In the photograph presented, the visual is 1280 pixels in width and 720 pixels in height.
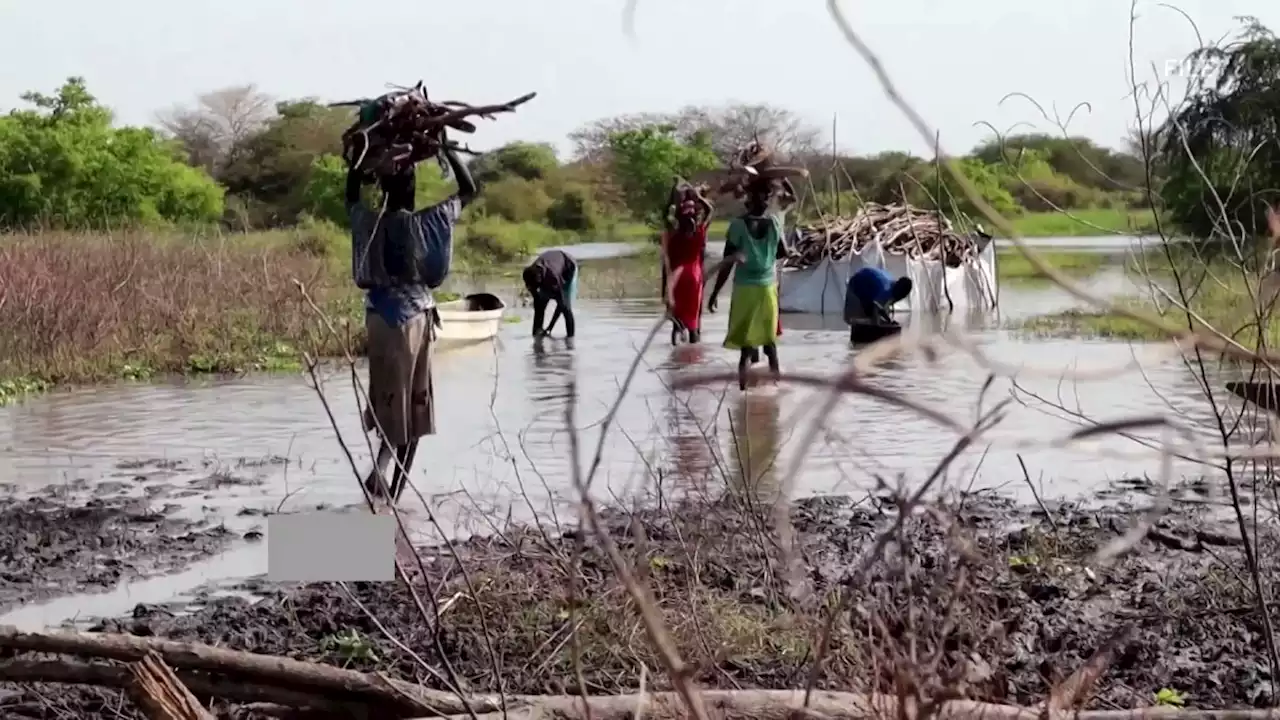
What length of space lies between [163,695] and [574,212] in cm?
4044

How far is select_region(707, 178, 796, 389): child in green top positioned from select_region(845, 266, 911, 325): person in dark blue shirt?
196 inches

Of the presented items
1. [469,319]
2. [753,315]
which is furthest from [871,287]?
[753,315]

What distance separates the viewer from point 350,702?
358 centimetres

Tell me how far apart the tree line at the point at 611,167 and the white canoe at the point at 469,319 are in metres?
1.11

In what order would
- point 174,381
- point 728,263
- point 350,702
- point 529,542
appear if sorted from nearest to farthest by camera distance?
1. point 728,263
2. point 350,702
3. point 529,542
4. point 174,381

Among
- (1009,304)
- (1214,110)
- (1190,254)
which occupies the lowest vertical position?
(1009,304)

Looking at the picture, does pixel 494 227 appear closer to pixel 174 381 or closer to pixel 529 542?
pixel 174 381

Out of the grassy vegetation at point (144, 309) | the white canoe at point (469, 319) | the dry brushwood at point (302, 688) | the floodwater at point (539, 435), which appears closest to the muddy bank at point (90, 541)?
the floodwater at point (539, 435)

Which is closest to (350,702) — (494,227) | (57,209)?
(57,209)

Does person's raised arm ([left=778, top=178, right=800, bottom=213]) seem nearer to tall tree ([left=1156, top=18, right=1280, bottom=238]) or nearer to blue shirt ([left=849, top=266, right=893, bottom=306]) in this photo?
tall tree ([left=1156, top=18, right=1280, bottom=238])

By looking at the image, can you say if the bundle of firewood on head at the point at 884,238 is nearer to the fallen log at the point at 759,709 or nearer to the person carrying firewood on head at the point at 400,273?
the person carrying firewood on head at the point at 400,273

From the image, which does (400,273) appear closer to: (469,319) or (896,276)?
(469,319)

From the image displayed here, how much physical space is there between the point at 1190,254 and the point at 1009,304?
17807 millimetres

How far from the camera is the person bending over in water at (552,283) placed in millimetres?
15758
